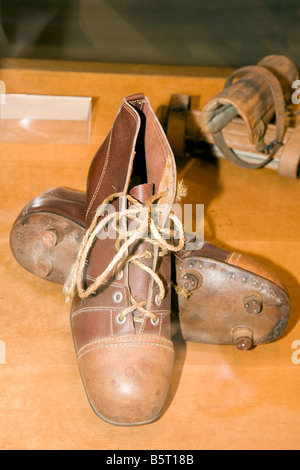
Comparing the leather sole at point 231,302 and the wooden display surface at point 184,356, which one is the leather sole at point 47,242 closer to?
the wooden display surface at point 184,356

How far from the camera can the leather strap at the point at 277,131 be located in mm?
1545

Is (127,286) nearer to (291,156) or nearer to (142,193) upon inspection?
(142,193)

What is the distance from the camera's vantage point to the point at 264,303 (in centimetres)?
107

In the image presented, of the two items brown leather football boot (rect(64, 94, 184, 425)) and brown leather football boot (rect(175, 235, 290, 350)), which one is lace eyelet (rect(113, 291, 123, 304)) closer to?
brown leather football boot (rect(64, 94, 184, 425))

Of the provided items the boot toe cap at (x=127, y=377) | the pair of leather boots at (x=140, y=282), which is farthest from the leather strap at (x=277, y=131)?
the boot toe cap at (x=127, y=377)

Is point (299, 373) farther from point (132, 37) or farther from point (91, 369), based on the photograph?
point (132, 37)

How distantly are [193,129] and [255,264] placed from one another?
2.22 feet

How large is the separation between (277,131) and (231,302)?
2.19 ft

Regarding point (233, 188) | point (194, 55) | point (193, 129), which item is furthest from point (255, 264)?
point (194, 55)

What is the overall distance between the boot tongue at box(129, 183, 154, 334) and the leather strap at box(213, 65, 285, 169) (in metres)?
0.65
